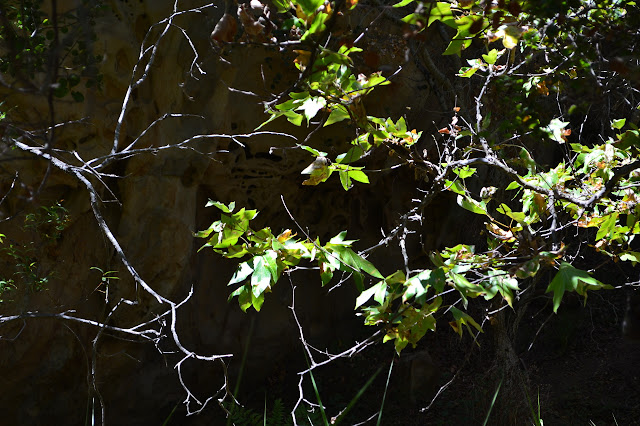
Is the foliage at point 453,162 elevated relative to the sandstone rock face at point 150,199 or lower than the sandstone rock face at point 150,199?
elevated

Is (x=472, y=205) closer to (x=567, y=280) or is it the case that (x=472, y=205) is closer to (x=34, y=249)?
(x=567, y=280)

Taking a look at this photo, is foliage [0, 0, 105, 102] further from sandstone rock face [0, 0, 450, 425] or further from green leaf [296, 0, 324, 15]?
green leaf [296, 0, 324, 15]

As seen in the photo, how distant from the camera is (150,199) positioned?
198 inches

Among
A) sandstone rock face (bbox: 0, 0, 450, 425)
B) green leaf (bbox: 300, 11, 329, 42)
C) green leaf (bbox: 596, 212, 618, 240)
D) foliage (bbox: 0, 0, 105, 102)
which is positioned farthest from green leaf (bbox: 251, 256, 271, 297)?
sandstone rock face (bbox: 0, 0, 450, 425)

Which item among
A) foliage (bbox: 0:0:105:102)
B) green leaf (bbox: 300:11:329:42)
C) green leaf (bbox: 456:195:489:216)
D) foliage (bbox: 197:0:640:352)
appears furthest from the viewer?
foliage (bbox: 0:0:105:102)

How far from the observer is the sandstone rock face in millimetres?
4418

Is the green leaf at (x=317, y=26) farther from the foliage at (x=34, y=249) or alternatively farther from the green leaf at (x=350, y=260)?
the foliage at (x=34, y=249)

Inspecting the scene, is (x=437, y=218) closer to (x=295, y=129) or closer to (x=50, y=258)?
(x=295, y=129)

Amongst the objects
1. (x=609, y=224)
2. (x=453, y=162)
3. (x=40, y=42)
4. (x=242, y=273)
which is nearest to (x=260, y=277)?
(x=242, y=273)

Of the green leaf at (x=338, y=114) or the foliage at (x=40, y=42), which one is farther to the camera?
the foliage at (x=40, y=42)

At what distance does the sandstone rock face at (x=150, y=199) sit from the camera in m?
4.42

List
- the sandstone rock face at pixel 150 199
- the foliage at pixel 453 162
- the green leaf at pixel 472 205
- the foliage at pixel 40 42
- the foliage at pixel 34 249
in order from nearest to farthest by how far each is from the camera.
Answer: the foliage at pixel 453 162 → the green leaf at pixel 472 205 → the foliage at pixel 40 42 → the foliage at pixel 34 249 → the sandstone rock face at pixel 150 199

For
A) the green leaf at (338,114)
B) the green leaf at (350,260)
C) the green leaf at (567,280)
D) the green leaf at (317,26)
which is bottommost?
the green leaf at (350,260)

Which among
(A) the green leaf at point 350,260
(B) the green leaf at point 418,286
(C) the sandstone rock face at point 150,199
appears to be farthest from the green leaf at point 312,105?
(C) the sandstone rock face at point 150,199
